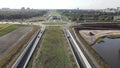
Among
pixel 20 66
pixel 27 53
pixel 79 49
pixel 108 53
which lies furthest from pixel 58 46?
pixel 20 66

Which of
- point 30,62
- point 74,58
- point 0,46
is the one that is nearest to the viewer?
point 30,62

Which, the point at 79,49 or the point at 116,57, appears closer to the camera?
the point at 116,57

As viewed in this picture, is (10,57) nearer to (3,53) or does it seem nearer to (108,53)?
(3,53)

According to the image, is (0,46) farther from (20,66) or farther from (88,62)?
(88,62)

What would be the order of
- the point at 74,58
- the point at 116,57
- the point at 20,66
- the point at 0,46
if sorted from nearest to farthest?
the point at 20,66 → the point at 74,58 → the point at 116,57 → the point at 0,46

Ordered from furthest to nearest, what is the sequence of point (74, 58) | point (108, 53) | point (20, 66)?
point (108, 53) → point (74, 58) → point (20, 66)

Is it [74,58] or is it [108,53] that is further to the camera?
[108,53]

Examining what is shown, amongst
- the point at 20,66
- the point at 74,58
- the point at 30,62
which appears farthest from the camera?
the point at 74,58

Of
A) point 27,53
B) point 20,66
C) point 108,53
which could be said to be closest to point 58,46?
point 27,53
